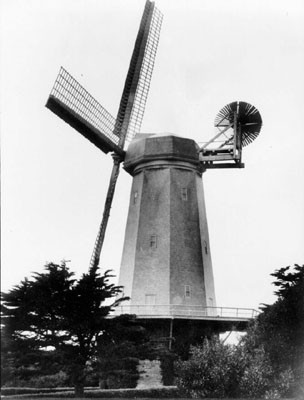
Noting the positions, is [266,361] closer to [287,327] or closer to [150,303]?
[287,327]

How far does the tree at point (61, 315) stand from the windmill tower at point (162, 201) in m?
4.75

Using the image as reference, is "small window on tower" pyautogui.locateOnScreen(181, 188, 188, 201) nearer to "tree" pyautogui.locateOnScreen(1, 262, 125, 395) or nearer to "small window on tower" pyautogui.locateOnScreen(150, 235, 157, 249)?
"small window on tower" pyautogui.locateOnScreen(150, 235, 157, 249)

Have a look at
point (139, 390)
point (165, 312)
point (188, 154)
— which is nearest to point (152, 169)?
point (188, 154)

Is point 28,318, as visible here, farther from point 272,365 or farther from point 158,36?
point 158,36

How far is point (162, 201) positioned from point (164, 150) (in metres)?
2.21

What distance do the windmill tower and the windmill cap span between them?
4 cm

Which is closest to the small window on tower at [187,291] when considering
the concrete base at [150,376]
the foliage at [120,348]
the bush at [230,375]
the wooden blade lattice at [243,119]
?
the concrete base at [150,376]

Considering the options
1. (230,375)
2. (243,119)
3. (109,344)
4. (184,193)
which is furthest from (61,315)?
(243,119)

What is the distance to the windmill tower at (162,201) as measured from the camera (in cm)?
2336

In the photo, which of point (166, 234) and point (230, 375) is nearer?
point (230, 375)

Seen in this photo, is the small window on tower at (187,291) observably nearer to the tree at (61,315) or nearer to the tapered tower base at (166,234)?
the tapered tower base at (166,234)

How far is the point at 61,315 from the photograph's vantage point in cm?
1767

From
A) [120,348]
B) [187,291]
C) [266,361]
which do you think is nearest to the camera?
[120,348]

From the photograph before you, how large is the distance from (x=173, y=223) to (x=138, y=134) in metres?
4.86
